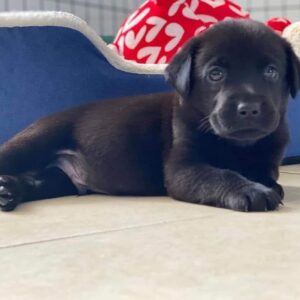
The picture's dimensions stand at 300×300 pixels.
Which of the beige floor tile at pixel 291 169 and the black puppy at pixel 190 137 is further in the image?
the beige floor tile at pixel 291 169

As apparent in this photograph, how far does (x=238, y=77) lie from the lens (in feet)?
5.28

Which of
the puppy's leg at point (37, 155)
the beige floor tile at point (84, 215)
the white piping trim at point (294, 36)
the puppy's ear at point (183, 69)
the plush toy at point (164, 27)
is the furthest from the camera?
the plush toy at point (164, 27)

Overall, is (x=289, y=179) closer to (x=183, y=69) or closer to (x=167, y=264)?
(x=183, y=69)

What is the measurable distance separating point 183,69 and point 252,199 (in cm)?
39

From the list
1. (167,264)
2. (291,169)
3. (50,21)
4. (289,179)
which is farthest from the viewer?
(291,169)

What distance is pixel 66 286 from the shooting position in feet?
3.01

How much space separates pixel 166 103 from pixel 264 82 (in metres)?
0.33

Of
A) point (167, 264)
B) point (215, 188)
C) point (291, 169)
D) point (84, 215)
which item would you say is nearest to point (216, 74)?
point (215, 188)

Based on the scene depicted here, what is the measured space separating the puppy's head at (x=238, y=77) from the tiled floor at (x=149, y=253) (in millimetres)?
200

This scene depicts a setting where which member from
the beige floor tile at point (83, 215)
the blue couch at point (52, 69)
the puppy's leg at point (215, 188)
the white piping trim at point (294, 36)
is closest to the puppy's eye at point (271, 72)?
the puppy's leg at point (215, 188)

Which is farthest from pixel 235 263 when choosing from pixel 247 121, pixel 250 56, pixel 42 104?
pixel 42 104

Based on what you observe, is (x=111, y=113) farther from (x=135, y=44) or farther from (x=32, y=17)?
(x=135, y=44)

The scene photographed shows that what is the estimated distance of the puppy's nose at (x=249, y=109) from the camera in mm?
1543

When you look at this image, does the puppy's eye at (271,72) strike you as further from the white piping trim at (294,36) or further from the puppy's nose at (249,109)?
the white piping trim at (294,36)
